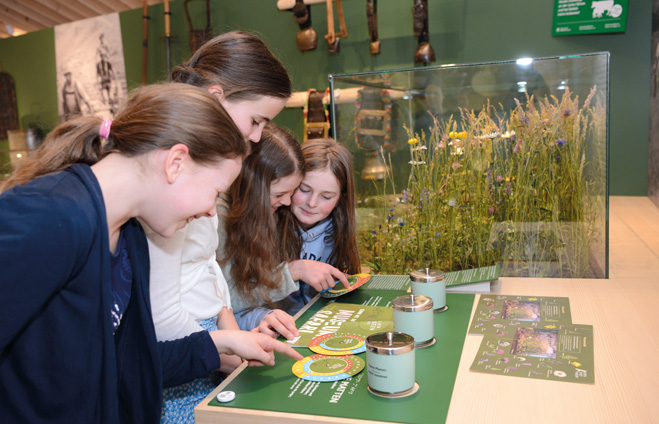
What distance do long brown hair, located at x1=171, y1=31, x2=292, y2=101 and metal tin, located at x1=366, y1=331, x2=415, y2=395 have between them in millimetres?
890

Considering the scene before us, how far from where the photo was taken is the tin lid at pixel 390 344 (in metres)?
0.89

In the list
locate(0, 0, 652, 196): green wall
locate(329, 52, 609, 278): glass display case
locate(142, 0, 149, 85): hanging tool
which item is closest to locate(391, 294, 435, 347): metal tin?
locate(329, 52, 609, 278): glass display case

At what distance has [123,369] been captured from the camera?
1.06m

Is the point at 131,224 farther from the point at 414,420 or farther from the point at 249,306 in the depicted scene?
the point at 249,306

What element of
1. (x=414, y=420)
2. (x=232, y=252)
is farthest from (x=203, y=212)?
(x=232, y=252)

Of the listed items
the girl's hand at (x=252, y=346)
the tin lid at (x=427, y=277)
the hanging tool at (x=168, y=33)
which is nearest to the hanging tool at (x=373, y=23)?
the hanging tool at (x=168, y=33)

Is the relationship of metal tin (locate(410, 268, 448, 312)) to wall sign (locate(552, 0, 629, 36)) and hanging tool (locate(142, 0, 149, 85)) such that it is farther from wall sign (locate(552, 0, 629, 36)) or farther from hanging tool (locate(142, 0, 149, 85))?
hanging tool (locate(142, 0, 149, 85))

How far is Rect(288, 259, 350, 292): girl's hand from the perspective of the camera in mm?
1610

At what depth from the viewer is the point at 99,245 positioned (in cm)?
83

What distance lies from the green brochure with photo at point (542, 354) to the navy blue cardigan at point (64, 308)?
0.64 m

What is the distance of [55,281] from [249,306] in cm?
101

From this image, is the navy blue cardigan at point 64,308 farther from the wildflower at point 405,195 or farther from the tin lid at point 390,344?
the wildflower at point 405,195

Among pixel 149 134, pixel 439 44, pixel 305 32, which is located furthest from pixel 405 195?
pixel 305 32

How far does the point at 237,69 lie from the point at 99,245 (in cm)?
84
